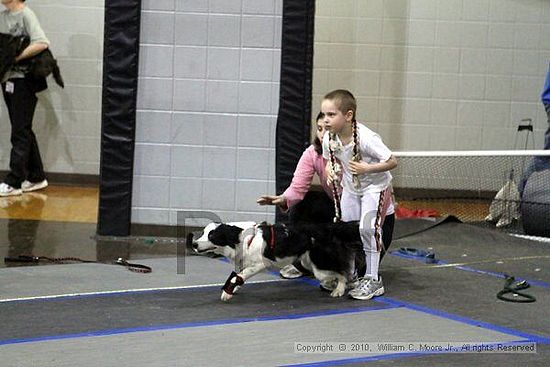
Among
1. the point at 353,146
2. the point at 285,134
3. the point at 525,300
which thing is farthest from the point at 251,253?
the point at 285,134

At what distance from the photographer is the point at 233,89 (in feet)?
24.4

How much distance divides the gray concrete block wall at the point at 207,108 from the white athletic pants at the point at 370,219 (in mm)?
1775

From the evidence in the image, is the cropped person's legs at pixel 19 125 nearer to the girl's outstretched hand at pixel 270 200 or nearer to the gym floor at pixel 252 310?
the gym floor at pixel 252 310

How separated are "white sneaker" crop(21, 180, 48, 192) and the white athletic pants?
4949 millimetres

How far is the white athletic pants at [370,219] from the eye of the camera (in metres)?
5.64

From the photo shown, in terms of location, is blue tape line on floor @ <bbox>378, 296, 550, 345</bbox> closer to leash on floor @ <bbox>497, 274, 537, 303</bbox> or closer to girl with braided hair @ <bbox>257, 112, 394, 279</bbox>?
leash on floor @ <bbox>497, 274, 537, 303</bbox>

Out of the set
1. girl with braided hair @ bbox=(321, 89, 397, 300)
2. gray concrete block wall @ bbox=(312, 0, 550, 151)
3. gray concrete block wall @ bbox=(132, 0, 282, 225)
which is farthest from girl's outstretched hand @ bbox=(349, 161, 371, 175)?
gray concrete block wall @ bbox=(312, 0, 550, 151)

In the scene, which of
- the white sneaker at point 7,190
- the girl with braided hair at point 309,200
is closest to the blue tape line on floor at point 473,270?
the girl with braided hair at point 309,200

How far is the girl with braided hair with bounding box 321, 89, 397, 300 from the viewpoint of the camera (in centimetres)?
554

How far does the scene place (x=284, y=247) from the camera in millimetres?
5430

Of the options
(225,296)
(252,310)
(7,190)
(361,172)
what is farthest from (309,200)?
(7,190)

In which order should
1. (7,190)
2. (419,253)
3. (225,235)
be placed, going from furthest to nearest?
(7,190)
(419,253)
(225,235)

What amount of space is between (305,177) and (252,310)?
114 centimetres

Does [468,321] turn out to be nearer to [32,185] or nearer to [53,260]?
[53,260]
